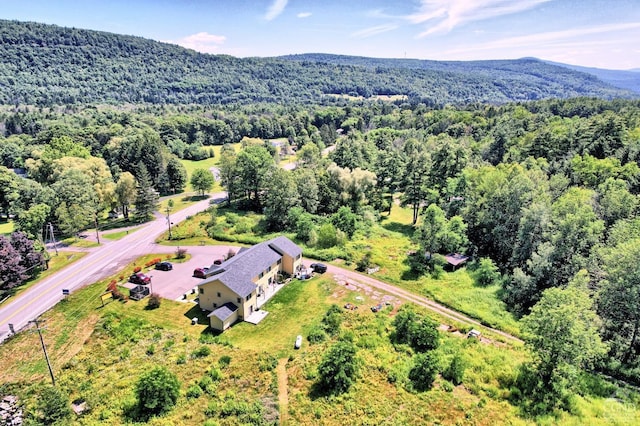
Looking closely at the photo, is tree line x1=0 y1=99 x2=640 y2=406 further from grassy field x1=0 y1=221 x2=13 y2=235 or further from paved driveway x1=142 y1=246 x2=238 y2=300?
paved driveway x1=142 y1=246 x2=238 y2=300

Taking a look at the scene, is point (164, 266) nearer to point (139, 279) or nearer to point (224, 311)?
point (139, 279)

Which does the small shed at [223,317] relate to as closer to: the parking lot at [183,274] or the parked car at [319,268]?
the parking lot at [183,274]

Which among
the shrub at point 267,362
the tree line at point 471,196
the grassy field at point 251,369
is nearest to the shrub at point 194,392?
the grassy field at point 251,369

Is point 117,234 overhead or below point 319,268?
overhead

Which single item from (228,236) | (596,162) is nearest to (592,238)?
(596,162)

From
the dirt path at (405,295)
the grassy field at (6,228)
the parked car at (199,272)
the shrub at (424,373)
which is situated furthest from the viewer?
the grassy field at (6,228)

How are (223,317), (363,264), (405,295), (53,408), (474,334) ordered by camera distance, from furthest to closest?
(363,264), (405,295), (223,317), (474,334), (53,408)

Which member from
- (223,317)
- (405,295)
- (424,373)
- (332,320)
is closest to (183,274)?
(223,317)

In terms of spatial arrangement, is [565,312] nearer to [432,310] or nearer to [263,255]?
[432,310]
